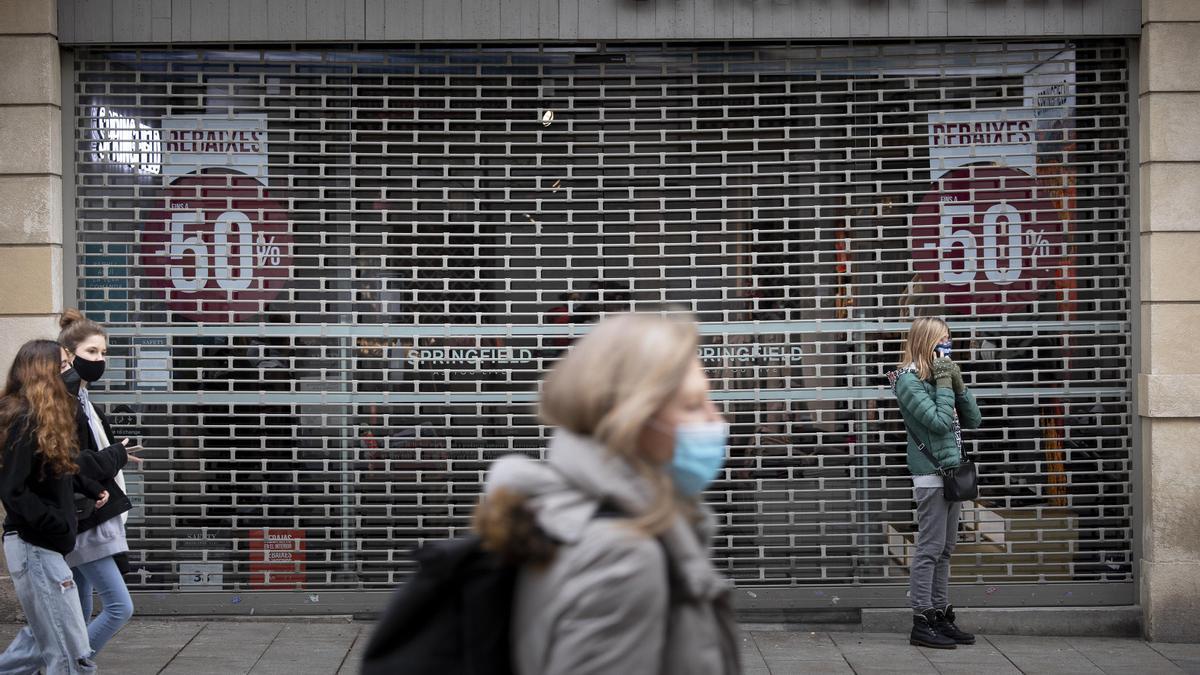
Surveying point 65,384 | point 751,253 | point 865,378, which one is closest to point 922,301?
point 865,378

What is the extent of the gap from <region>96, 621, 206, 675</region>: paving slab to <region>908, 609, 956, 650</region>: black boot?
175 inches

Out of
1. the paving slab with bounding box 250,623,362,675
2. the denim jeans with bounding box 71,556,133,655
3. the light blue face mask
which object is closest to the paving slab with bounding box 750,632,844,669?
the paving slab with bounding box 250,623,362,675

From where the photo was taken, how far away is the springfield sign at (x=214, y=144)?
329 inches

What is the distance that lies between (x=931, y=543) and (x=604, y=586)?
5.75m

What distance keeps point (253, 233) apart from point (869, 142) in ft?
13.3

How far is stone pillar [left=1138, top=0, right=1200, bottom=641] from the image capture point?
8.05 metres

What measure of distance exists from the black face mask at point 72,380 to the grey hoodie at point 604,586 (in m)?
4.03

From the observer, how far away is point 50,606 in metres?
5.48

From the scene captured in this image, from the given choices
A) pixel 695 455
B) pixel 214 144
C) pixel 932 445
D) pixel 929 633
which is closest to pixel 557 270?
pixel 214 144

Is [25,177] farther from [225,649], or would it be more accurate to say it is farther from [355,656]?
[355,656]

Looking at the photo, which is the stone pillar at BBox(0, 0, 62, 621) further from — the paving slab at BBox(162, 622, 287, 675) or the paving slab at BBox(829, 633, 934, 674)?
the paving slab at BBox(829, 633, 934, 674)

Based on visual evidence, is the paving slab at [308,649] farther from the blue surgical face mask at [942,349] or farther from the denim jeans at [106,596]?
the blue surgical face mask at [942,349]

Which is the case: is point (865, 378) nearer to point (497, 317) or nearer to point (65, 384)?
point (497, 317)

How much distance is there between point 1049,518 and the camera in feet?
27.6
